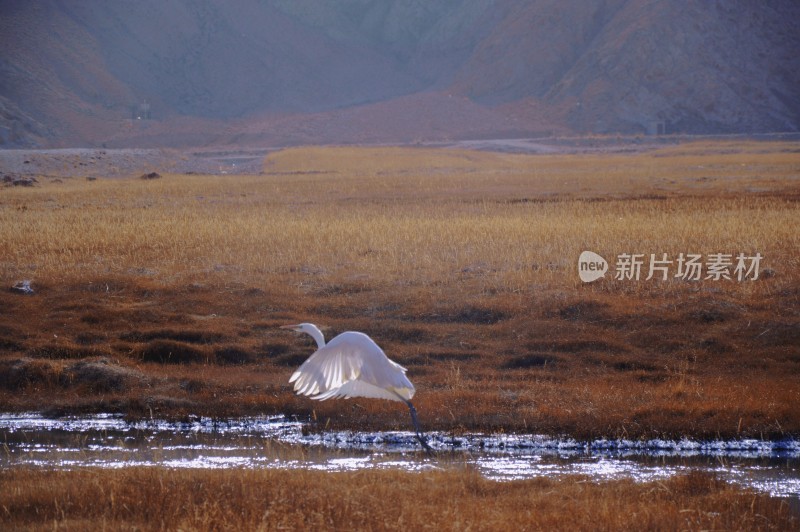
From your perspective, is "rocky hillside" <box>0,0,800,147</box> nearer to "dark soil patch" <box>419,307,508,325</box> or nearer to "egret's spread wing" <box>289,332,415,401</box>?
"dark soil patch" <box>419,307,508,325</box>

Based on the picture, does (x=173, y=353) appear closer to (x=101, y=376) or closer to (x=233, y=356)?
A: (x=233, y=356)

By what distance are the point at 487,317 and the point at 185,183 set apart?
32.4 metres

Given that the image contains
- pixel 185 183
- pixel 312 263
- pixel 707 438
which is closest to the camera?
pixel 707 438

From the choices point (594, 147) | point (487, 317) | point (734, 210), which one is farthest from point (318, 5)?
point (487, 317)

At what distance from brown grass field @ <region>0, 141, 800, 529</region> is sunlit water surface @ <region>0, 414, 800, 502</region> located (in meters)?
0.29

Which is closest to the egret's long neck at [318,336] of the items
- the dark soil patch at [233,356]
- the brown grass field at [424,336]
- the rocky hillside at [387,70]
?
the brown grass field at [424,336]

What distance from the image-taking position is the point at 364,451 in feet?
34.4

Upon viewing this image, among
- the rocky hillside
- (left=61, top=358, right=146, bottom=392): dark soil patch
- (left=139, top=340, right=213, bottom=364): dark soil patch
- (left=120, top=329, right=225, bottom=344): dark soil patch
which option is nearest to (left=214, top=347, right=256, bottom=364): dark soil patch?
(left=139, top=340, right=213, bottom=364): dark soil patch

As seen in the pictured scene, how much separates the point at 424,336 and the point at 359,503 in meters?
6.81

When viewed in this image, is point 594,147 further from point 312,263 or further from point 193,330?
point 193,330

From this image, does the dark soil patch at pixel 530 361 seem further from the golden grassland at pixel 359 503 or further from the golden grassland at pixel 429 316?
the golden grassland at pixel 359 503

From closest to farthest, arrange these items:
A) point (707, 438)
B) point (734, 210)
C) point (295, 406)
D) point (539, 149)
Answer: point (707, 438) < point (295, 406) < point (734, 210) < point (539, 149)

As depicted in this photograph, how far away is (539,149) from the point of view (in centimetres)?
7912

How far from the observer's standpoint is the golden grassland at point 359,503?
739 centimetres
